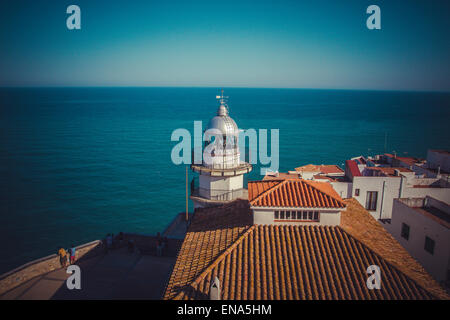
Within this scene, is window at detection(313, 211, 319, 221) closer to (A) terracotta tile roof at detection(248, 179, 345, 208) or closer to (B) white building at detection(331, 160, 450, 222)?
(A) terracotta tile roof at detection(248, 179, 345, 208)

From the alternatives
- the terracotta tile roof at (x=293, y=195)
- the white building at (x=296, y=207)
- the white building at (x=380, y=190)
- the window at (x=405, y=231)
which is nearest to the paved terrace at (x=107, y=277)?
the white building at (x=296, y=207)

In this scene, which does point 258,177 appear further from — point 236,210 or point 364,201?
point 236,210

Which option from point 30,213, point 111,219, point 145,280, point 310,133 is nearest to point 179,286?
point 145,280

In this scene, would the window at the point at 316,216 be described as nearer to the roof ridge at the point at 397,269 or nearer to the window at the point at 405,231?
the roof ridge at the point at 397,269

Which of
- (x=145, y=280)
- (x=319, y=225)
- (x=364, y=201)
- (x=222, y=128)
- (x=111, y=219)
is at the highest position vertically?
(x=222, y=128)

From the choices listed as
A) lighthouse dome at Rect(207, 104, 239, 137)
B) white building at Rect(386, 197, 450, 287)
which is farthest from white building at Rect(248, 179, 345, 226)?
lighthouse dome at Rect(207, 104, 239, 137)
